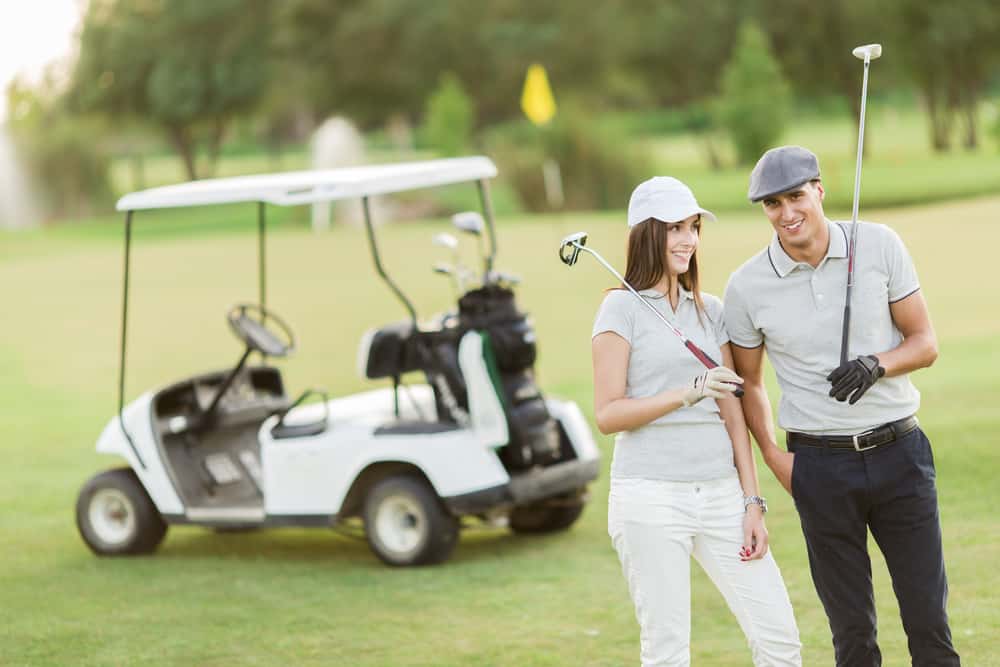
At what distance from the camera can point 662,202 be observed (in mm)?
3834

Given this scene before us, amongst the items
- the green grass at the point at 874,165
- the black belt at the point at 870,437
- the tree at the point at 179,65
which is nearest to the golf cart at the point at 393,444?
the black belt at the point at 870,437

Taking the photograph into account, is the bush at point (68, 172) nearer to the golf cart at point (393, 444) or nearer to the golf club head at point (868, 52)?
the golf cart at point (393, 444)

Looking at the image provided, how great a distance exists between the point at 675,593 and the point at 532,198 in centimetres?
3232

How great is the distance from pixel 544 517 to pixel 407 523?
0.84m

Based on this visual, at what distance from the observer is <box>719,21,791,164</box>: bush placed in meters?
40.3

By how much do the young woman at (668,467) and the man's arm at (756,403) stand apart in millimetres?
101

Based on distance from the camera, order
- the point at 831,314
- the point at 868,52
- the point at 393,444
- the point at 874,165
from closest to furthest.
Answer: the point at 831,314
the point at 868,52
the point at 393,444
the point at 874,165

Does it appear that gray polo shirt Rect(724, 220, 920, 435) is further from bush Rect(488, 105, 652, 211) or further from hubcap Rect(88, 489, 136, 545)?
bush Rect(488, 105, 652, 211)

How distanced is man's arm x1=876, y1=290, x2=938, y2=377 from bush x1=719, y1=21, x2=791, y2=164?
3658cm

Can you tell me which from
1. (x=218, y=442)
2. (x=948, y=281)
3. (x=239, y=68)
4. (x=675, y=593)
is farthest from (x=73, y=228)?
(x=675, y=593)

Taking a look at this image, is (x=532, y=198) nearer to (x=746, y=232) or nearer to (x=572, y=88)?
(x=746, y=232)

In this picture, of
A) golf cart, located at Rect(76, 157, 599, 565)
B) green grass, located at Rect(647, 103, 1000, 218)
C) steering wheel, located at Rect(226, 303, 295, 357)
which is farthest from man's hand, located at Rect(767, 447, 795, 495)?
green grass, located at Rect(647, 103, 1000, 218)

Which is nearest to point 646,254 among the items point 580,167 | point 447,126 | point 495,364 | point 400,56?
point 495,364

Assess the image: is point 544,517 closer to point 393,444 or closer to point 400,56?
point 393,444
